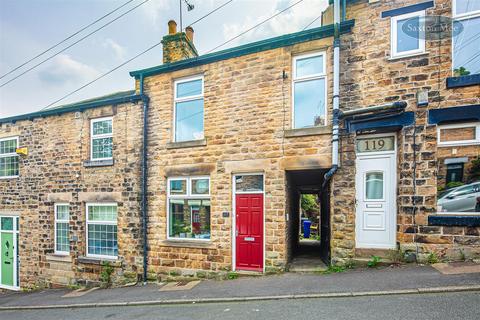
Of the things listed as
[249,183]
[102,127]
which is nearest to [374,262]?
[249,183]

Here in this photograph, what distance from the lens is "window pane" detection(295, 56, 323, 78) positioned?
6.64m

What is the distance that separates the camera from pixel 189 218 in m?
7.80

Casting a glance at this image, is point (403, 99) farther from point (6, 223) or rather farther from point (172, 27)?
point (6, 223)

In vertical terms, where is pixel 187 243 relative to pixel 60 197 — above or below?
below

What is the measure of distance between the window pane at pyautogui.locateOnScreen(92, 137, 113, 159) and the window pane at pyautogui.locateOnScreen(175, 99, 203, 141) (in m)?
2.62

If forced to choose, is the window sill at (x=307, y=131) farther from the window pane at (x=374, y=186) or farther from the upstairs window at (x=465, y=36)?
the upstairs window at (x=465, y=36)

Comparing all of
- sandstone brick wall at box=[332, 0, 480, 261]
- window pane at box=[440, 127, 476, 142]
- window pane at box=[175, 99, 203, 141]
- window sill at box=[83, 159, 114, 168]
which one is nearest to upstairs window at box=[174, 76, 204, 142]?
window pane at box=[175, 99, 203, 141]

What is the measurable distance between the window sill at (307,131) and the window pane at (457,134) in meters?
2.32

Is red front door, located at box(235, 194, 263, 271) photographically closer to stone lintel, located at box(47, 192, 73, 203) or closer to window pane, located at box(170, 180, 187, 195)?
window pane, located at box(170, 180, 187, 195)

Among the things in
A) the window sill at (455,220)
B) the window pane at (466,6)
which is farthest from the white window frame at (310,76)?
the window sill at (455,220)

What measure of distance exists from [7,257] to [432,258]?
48.3ft

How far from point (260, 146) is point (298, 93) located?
1.69m

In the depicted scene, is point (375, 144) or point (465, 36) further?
point (375, 144)

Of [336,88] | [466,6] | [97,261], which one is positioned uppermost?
[466,6]
